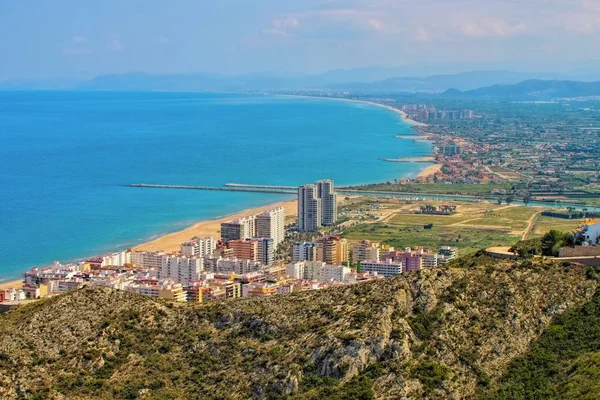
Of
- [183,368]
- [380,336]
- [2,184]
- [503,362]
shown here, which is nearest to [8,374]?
[183,368]

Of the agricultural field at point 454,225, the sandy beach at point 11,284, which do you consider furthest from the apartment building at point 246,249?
the sandy beach at point 11,284

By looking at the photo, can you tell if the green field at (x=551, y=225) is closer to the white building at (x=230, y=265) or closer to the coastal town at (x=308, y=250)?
the coastal town at (x=308, y=250)

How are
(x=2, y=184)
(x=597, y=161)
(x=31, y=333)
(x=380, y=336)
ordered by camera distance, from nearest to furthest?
(x=380, y=336) → (x=31, y=333) → (x=2, y=184) → (x=597, y=161)

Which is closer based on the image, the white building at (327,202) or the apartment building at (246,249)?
the apartment building at (246,249)

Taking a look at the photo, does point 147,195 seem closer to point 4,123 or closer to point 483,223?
point 483,223

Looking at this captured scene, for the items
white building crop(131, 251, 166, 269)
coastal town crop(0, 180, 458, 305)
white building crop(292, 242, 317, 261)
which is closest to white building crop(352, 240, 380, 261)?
coastal town crop(0, 180, 458, 305)

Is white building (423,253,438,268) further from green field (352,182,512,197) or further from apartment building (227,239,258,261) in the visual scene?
green field (352,182,512,197)
